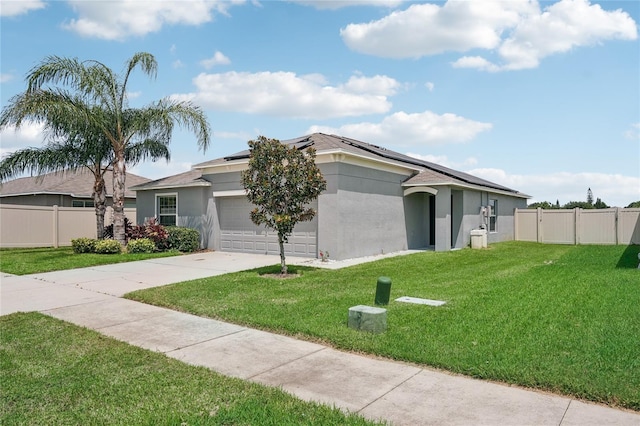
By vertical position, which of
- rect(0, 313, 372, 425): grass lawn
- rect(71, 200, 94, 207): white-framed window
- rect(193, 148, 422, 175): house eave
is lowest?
rect(0, 313, 372, 425): grass lawn

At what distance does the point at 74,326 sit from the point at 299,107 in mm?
13928

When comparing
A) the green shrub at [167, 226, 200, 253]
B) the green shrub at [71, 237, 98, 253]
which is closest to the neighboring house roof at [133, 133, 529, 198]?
the green shrub at [167, 226, 200, 253]

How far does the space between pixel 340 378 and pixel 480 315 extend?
3.27 m

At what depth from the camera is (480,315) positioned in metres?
7.07

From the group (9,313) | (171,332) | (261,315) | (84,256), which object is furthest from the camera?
(84,256)

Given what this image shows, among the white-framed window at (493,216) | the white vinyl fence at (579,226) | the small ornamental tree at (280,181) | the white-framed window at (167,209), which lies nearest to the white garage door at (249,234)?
the white-framed window at (167,209)

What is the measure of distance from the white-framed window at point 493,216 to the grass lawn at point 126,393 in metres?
19.4

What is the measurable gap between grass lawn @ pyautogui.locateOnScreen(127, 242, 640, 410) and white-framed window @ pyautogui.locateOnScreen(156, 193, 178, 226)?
9.10 m

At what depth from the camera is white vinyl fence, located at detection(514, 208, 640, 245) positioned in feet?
70.5

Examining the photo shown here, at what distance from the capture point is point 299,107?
1897cm

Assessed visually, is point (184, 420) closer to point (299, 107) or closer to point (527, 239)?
point (299, 107)

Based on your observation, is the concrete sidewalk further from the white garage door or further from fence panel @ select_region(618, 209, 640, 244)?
fence panel @ select_region(618, 209, 640, 244)

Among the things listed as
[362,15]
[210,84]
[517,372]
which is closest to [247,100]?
[210,84]

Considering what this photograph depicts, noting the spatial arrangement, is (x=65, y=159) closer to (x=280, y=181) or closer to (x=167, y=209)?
(x=167, y=209)
